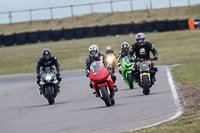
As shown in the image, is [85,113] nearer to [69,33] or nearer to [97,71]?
[97,71]

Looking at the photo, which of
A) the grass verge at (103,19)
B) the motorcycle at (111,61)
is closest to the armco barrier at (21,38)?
the grass verge at (103,19)

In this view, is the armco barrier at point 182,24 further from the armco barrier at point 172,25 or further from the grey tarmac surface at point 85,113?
the grey tarmac surface at point 85,113

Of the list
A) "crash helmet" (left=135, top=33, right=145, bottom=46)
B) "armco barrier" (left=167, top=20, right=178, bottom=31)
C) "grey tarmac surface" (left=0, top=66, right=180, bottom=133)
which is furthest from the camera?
"armco barrier" (left=167, top=20, right=178, bottom=31)

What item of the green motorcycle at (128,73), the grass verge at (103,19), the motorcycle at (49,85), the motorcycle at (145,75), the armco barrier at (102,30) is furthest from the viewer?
the grass verge at (103,19)

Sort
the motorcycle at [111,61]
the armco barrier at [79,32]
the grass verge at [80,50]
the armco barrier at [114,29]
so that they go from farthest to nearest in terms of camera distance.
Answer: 1. the armco barrier at [79,32]
2. the armco barrier at [114,29]
3. the grass verge at [80,50]
4. the motorcycle at [111,61]

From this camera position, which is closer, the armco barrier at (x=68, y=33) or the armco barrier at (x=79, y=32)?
the armco barrier at (x=79, y=32)

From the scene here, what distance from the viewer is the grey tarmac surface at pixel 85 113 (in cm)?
929

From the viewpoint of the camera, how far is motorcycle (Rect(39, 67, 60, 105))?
14.3 m

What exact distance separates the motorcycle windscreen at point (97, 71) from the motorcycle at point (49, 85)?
2430 mm

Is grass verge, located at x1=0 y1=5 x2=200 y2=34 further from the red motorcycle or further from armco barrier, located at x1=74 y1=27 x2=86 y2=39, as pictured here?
the red motorcycle

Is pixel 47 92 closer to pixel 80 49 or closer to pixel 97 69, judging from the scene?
pixel 97 69

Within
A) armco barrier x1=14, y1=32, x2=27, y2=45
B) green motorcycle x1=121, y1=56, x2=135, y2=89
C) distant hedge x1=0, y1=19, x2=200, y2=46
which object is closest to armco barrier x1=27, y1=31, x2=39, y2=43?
distant hedge x1=0, y1=19, x2=200, y2=46

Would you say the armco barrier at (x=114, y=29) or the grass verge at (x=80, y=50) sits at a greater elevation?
the armco barrier at (x=114, y=29)

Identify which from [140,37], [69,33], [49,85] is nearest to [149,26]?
[69,33]
